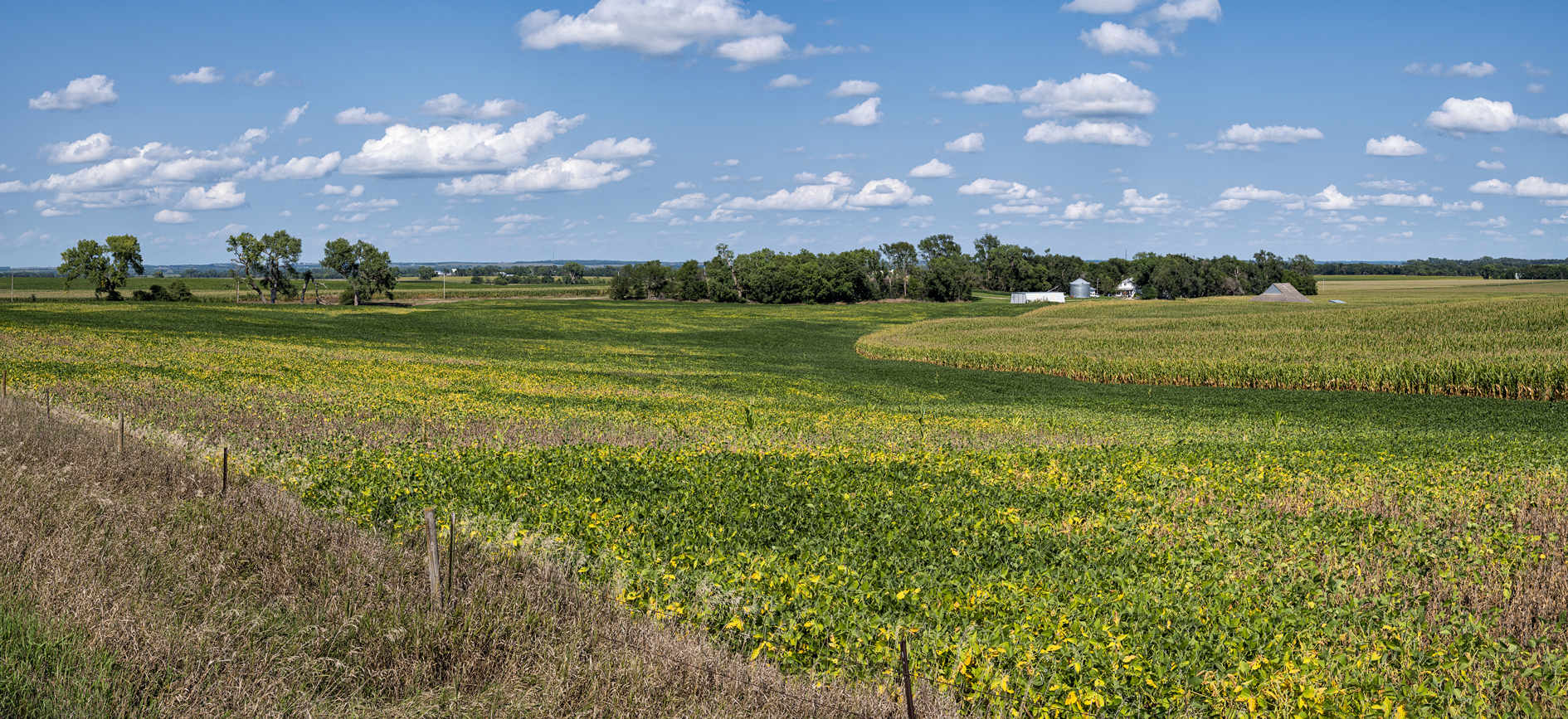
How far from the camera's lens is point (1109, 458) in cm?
1606

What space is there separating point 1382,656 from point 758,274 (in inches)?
5218

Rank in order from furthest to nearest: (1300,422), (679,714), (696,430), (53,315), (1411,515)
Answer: (53,315) → (1300,422) → (696,430) → (1411,515) → (679,714)

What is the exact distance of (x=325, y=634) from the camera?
262 inches

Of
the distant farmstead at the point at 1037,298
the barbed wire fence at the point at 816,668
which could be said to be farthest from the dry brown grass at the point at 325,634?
the distant farmstead at the point at 1037,298

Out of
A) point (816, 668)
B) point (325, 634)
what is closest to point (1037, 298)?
point (816, 668)

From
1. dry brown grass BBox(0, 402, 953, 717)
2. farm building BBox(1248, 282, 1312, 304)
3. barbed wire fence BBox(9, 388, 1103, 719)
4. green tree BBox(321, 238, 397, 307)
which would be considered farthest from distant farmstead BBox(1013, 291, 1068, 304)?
dry brown grass BBox(0, 402, 953, 717)

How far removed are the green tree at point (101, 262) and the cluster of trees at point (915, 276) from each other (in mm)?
60478

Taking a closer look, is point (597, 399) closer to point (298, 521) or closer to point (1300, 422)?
point (298, 521)

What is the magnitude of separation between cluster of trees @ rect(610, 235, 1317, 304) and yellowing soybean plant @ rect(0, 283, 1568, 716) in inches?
4333

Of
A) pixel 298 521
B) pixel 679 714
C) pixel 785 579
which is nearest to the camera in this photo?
pixel 679 714

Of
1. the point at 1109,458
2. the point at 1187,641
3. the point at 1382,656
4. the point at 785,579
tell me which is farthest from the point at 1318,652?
the point at 1109,458

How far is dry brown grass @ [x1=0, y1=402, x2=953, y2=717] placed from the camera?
5875mm

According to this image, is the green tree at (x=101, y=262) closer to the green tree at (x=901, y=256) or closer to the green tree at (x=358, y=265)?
the green tree at (x=358, y=265)

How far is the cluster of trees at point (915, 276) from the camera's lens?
458 ft
